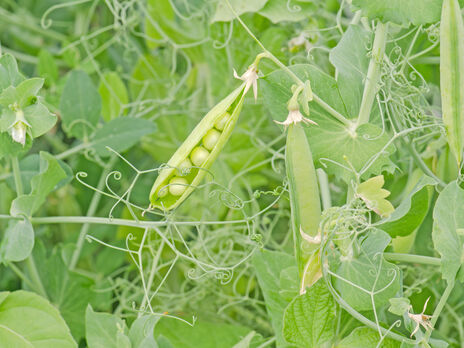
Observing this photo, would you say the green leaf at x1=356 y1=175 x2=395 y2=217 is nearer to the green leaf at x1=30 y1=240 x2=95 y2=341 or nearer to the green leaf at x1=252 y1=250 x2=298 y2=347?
the green leaf at x1=252 y1=250 x2=298 y2=347

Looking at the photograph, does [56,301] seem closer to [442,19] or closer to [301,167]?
[301,167]

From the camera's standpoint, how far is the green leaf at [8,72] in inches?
21.2

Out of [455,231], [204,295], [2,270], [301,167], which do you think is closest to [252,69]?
[301,167]

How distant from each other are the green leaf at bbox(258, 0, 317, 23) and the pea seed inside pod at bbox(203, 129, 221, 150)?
211 millimetres

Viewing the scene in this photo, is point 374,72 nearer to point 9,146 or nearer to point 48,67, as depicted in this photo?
point 9,146

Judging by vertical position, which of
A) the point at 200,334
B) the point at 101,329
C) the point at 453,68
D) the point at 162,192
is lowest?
the point at 200,334

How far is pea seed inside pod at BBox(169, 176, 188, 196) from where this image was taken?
53cm

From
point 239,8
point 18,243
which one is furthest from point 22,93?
point 239,8

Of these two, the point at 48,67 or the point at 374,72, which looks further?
the point at 48,67

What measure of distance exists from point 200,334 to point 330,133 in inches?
11.1

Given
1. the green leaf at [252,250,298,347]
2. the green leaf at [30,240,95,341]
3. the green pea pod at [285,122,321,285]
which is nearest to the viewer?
the green pea pod at [285,122,321,285]

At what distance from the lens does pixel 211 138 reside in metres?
0.52

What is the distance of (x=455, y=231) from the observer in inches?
19.4

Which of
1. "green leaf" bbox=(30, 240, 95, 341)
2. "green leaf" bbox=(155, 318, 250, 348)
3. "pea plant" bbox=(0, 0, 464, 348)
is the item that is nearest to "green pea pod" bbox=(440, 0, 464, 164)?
"pea plant" bbox=(0, 0, 464, 348)
